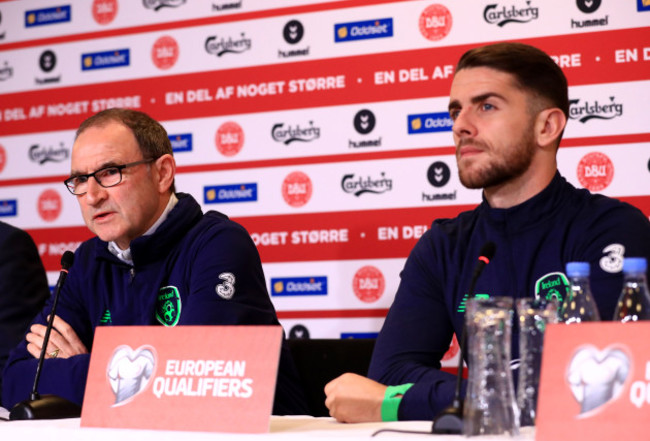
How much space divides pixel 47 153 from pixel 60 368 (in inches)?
101

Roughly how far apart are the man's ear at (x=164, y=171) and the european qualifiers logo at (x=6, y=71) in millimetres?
2432

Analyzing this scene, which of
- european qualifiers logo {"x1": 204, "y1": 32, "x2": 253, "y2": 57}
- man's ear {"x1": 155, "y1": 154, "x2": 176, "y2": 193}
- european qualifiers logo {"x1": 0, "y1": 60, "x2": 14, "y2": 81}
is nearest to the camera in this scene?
man's ear {"x1": 155, "y1": 154, "x2": 176, "y2": 193}

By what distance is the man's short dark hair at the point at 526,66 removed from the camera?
2.16 meters

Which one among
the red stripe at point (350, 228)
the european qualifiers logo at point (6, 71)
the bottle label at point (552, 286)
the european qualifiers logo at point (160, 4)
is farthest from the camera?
the european qualifiers logo at point (6, 71)

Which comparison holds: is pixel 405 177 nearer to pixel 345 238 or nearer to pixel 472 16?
pixel 345 238

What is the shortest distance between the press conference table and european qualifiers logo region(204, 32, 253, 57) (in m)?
2.83

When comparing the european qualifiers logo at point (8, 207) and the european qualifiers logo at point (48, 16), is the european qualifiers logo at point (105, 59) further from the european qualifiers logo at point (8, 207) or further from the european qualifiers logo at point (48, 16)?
the european qualifiers logo at point (8, 207)

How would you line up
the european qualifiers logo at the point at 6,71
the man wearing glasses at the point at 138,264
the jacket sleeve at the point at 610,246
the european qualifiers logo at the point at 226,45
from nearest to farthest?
the jacket sleeve at the point at 610,246, the man wearing glasses at the point at 138,264, the european qualifiers logo at the point at 226,45, the european qualifiers logo at the point at 6,71

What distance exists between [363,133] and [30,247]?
1.58 metres

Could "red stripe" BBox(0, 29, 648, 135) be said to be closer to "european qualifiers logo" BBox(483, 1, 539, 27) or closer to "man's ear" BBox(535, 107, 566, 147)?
"european qualifiers logo" BBox(483, 1, 539, 27)

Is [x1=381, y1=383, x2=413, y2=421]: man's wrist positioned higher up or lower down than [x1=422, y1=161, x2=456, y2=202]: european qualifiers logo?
lower down

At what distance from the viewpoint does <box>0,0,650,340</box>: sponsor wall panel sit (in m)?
3.51

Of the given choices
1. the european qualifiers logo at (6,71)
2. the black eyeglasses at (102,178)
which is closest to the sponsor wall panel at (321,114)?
the european qualifiers logo at (6,71)

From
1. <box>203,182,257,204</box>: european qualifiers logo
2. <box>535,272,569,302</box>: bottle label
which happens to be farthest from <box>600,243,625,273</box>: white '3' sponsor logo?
<box>203,182,257,204</box>: european qualifiers logo
